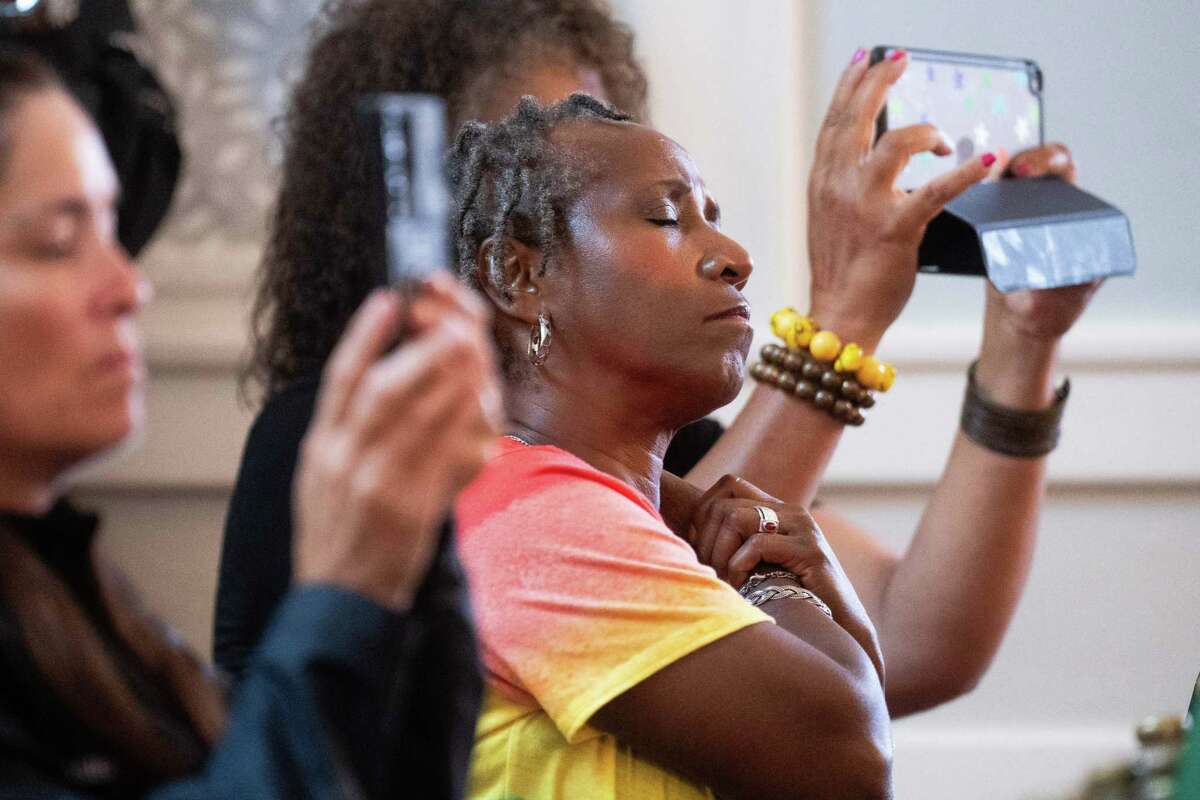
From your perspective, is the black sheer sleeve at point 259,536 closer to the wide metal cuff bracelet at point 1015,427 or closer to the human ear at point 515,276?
the human ear at point 515,276

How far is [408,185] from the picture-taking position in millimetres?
557

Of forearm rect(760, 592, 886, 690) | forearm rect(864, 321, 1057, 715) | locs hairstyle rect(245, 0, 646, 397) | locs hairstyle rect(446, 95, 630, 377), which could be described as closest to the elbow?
forearm rect(760, 592, 886, 690)

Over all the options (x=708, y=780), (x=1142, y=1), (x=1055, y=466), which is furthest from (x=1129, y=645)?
(x=708, y=780)

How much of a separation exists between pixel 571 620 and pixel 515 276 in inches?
10.6

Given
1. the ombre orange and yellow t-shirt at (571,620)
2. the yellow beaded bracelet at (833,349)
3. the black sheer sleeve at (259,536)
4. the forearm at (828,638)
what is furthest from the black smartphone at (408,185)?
the yellow beaded bracelet at (833,349)

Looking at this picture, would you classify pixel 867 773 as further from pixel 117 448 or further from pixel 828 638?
pixel 117 448

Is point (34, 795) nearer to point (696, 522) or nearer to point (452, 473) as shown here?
point (452, 473)

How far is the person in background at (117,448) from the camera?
52 cm

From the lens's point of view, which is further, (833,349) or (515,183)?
(833,349)

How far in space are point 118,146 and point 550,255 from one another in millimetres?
300

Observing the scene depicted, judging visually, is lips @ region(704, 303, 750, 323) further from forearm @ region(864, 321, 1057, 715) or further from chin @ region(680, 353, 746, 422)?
forearm @ region(864, 321, 1057, 715)

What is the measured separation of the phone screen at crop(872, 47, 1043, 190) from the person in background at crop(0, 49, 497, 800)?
0.81 meters

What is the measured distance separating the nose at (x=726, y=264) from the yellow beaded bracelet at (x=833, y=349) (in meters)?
0.20

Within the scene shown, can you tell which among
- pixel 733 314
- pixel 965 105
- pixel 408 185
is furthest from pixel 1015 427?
pixel 408 185
